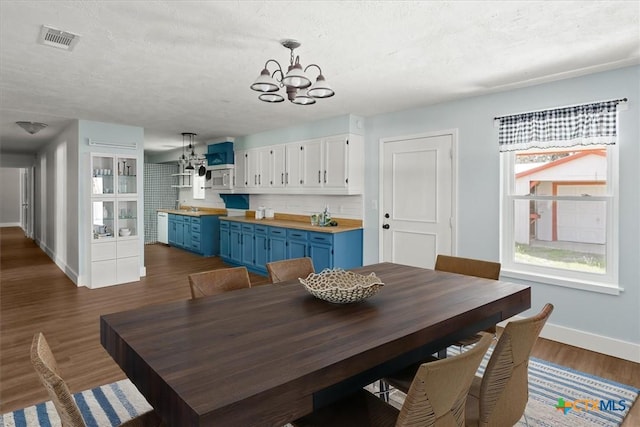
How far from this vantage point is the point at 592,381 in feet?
9.22

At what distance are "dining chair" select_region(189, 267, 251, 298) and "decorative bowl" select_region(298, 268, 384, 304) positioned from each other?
1.88 ft

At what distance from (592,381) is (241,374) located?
2937 mm

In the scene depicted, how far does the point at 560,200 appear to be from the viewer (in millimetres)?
3674

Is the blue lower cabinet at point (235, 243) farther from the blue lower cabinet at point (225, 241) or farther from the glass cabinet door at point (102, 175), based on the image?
the glass cabinet door at point (102, 175)

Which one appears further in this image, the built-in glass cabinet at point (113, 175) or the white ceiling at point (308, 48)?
the built-in glass cabinet at point (113, 175)

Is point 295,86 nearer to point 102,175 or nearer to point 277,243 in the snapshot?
point 277,243

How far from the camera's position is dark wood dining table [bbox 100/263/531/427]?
1.06m

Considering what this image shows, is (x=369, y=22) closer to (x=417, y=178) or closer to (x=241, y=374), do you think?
(x=241, y=374)

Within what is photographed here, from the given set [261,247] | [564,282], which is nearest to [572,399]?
[564,282]

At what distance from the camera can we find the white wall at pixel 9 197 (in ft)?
45.1

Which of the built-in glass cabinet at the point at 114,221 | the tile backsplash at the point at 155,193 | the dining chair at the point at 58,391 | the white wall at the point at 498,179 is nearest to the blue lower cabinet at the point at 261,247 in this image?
the built-in glass cabinet at the point at 114,221

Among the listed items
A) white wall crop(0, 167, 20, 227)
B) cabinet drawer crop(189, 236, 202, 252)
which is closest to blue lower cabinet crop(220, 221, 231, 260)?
cabinet drawer crop(189, 236, 202, 252)

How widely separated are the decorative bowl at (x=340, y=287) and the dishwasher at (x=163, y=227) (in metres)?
8.24

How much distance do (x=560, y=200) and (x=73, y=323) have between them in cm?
518
